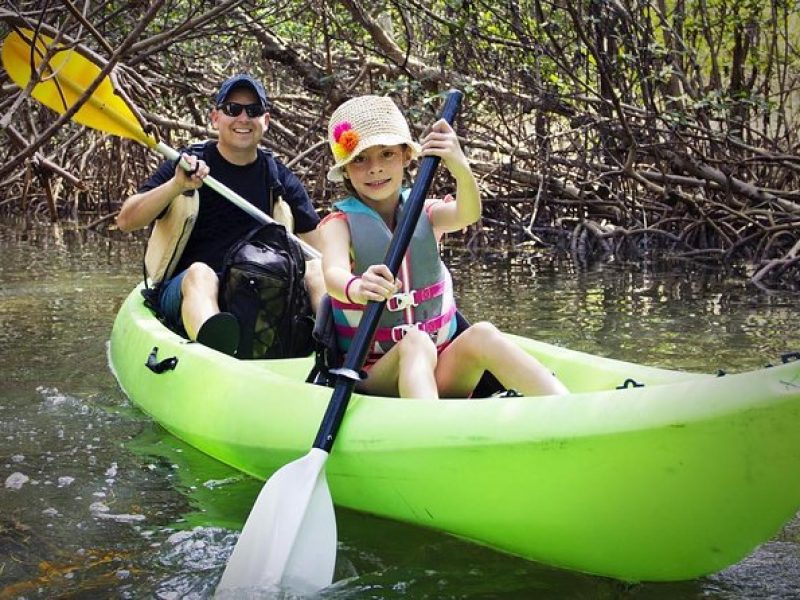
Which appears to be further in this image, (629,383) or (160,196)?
(160,196)

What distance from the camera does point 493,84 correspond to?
736 centimetres

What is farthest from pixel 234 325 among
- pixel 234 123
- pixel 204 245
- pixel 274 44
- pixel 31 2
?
pixel 274 44

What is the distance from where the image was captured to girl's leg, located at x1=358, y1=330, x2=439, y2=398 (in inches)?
96.0

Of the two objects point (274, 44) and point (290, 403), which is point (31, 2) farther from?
point (274, 44)

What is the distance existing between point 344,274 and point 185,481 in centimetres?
70

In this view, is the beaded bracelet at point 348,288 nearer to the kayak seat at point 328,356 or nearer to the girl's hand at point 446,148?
the kayak seat at point 328,356

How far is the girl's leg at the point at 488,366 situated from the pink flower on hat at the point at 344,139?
51cm

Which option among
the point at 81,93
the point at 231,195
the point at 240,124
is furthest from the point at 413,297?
the point at 81,93

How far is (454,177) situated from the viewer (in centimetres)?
264

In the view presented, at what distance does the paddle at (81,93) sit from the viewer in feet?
12.0

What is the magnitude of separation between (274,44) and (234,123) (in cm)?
444

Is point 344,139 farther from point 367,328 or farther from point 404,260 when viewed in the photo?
point 367,328

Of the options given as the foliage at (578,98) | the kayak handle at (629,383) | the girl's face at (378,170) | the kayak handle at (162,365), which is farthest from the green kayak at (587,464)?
the foliage at (578,98)

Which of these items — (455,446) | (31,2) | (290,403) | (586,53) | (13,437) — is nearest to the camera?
(455,446)
